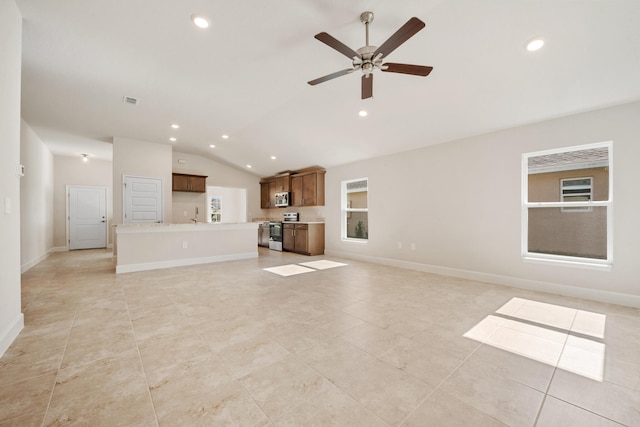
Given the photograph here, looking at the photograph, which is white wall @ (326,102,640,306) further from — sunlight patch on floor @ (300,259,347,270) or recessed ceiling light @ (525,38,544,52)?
recessed ceiling light @ (525,38,544,52)

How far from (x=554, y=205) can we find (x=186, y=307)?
199 inches

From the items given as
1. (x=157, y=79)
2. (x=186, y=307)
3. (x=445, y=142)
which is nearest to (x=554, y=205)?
(x=445, y=142)

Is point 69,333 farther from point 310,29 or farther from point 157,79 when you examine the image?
point 310,29

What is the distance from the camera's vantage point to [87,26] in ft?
8.54

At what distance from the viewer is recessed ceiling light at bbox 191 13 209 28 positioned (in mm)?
2447

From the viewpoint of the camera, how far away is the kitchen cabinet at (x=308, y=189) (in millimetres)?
7316

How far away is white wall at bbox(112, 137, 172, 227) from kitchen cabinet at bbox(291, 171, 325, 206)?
11.3ft

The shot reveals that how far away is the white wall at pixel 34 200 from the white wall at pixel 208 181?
283 cm

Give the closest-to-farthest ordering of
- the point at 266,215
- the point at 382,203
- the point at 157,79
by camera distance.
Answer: the point at 157,79 < the point at 382,203 < the point at 266,215

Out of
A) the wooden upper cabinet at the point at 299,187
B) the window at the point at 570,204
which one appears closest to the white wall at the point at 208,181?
the wooden upper cabinet at the point at 299,187

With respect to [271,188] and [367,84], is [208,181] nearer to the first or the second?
[271,188]

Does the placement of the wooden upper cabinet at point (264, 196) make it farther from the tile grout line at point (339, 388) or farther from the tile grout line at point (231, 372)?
the tile grout line at point (339, 388)

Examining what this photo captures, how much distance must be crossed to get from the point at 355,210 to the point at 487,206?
9.87ft

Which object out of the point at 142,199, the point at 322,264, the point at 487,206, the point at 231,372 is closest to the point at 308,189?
the point at 322,264
